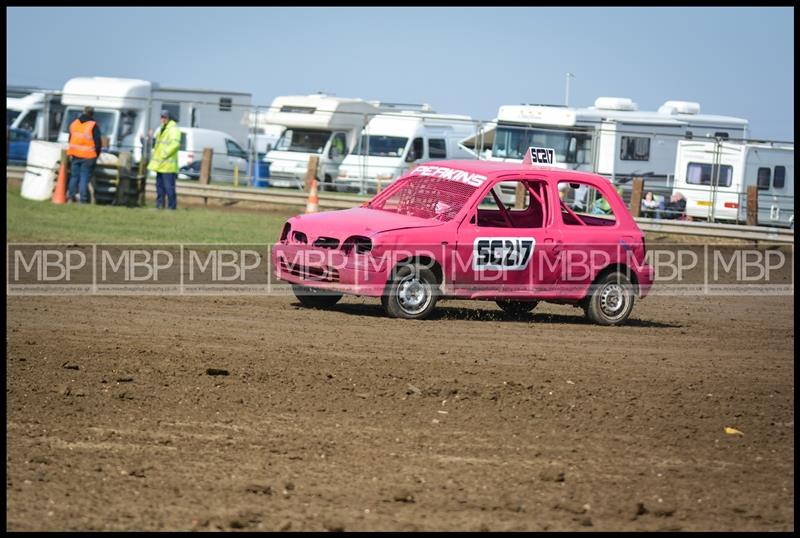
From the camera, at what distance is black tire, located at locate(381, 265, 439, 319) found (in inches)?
470

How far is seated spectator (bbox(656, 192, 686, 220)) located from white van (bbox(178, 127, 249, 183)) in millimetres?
13269

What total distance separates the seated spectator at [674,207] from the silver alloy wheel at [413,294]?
16.4 metres

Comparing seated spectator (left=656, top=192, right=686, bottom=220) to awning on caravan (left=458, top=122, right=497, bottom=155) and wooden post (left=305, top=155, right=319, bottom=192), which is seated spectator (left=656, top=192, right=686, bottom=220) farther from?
wooden post (left=305, top=155, right=319, bottom=192)

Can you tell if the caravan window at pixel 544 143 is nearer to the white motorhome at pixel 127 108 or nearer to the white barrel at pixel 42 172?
the white motorhome at pixel 127 108

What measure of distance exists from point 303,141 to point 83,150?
12466mm

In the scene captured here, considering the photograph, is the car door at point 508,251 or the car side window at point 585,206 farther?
the car side window at point 585,206

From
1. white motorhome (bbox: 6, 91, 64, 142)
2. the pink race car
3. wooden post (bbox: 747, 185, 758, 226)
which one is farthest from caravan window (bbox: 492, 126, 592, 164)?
the pink race car

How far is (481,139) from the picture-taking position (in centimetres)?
2805

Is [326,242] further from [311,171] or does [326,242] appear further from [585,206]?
[311,171]

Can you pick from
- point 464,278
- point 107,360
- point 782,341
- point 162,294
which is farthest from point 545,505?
point 162,294

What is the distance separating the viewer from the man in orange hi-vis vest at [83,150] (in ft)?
78.1

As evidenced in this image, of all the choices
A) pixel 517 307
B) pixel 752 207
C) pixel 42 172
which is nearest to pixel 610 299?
pixel 517 307

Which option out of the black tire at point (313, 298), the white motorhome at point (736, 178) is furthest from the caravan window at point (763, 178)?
the black tire at point (313, 298)

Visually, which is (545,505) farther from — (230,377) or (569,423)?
(230,377)
